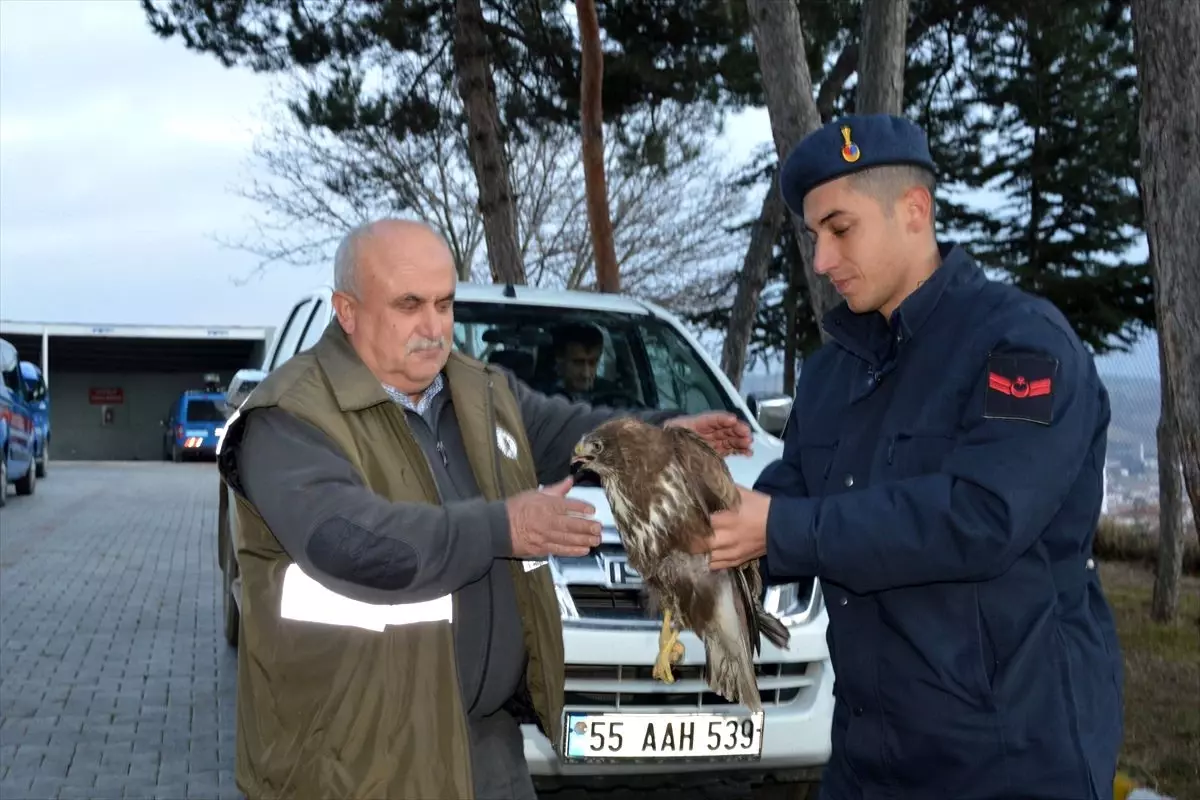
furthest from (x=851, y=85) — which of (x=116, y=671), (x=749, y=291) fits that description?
(x=116, y=671)

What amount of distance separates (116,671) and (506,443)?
6.33 m

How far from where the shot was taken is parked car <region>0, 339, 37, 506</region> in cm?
1941

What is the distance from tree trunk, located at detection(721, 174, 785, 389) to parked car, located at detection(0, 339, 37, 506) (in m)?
Result: 10.6

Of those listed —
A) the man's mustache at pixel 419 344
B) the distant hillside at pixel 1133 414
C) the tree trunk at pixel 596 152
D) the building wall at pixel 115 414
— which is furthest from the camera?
the building wall at pixel 115 414

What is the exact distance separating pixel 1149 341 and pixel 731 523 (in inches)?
525

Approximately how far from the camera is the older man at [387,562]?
105 inches

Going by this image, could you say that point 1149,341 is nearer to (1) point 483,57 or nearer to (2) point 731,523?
(1) point 483,57

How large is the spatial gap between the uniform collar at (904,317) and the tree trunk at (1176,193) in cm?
256

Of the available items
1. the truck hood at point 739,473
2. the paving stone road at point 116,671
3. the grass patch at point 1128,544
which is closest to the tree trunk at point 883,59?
the truck hood at point 739,473

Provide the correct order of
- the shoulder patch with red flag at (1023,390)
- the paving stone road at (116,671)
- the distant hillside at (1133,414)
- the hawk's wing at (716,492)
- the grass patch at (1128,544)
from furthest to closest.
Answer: the grass patch at (1128,544)
the distant hillside at (1133,414)
the paving stone road at (116,671)
the hawk's wing at (716,492)
the shoulder patch with red flag at (1023,390)

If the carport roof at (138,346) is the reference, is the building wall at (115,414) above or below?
below

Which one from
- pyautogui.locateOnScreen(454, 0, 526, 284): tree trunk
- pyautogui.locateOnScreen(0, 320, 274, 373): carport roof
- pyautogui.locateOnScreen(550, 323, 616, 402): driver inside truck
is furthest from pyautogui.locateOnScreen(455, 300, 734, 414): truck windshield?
→ pyautogui.locateOnScreen(0, 320, 274, 373): carport roof

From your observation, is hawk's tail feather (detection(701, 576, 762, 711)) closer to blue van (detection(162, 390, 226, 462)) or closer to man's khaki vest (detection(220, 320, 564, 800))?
man's khaki vest (detection(220, 320, 564, 800))

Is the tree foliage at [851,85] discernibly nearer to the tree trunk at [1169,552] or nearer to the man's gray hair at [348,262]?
the tree trunk at [1169,552]
